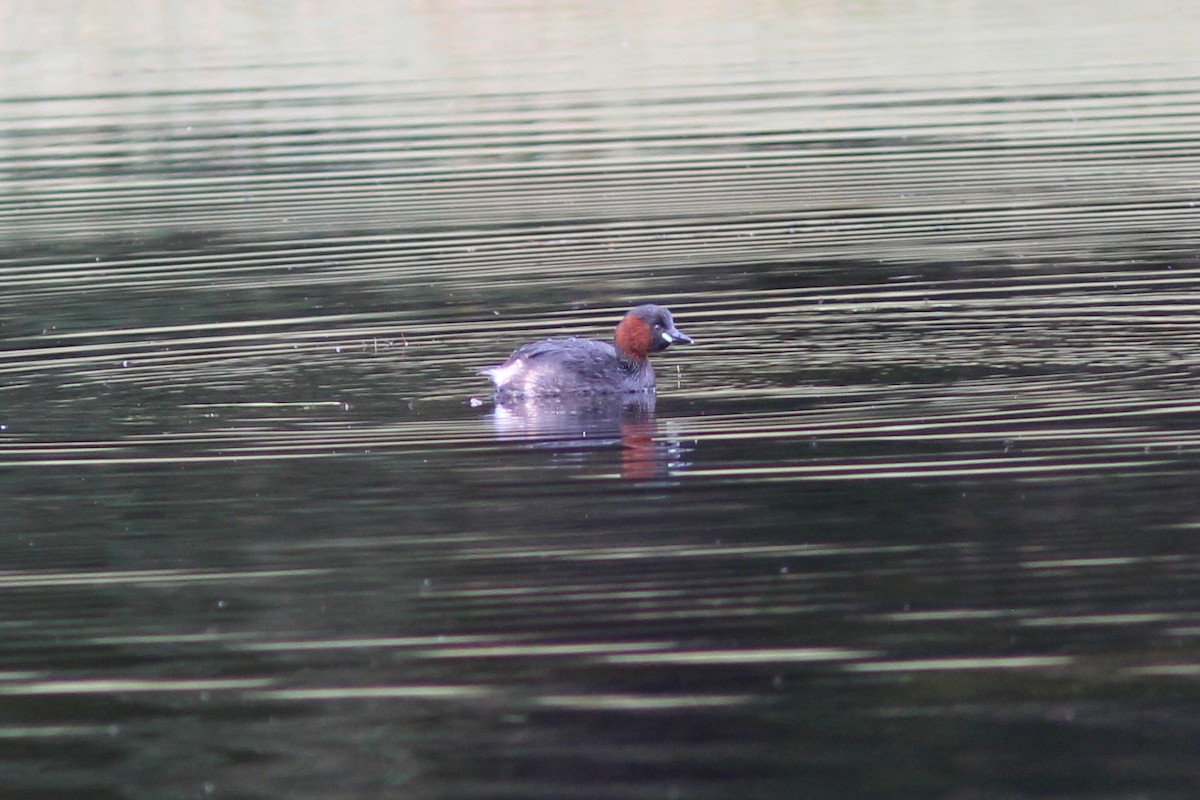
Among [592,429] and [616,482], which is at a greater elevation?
[592,429]

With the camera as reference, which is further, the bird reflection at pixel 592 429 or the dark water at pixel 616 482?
the bird reflection at pixel 592 429

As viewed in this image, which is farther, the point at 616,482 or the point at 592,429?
the point at 592,429

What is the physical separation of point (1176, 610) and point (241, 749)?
3291mm

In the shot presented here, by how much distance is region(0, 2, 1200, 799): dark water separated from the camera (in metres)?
7.19

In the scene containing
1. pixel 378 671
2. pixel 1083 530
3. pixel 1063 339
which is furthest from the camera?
pixel 1063 339

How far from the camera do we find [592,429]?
12.2 m

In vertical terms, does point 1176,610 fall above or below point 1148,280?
below

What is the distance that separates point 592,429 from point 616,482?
1.67 metres

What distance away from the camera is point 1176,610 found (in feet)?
26.8

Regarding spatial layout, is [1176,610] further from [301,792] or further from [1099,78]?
[1099,78]

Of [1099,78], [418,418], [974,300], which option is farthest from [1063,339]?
[1099,78]

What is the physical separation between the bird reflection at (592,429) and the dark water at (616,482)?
0.05m

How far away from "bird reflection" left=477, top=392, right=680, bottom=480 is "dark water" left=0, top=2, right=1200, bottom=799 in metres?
0.05

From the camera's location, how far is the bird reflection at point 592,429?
1108 centimetres
